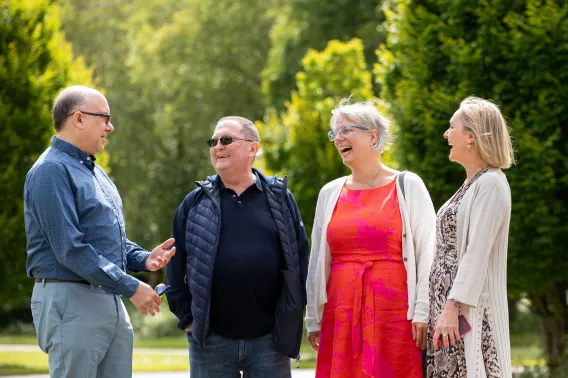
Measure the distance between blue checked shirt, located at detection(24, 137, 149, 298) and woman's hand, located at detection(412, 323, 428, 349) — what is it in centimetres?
164

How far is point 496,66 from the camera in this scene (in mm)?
9953

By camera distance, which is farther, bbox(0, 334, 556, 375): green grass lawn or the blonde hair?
bbox(0, 334, 556, 375): green grass lawn

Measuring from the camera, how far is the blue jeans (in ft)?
17.7

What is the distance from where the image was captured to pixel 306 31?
26625mm

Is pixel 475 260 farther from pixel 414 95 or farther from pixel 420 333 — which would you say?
pixel 414 95

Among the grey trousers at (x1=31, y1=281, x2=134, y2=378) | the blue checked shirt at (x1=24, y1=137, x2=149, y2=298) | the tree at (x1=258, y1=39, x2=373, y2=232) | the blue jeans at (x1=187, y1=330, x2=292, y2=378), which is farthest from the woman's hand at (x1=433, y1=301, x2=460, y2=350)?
the tree at (x1=258, y1=39, x2=373, y2=232)

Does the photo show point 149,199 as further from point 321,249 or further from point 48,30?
point 321,249

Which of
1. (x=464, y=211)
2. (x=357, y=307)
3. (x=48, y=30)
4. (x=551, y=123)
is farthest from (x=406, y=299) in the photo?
(x=48, y=30)

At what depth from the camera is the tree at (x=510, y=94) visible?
31.5ft

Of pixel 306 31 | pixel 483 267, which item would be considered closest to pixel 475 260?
pixel 483 267

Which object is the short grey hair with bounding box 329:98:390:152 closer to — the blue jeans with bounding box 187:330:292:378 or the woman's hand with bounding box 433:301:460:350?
the woman's hand with bounding box 433:301:460:350

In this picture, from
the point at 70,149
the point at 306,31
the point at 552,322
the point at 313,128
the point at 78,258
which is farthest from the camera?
the point at 306,31

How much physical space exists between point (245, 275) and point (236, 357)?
0.48 m

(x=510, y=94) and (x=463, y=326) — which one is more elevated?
(x=510, y=94)
